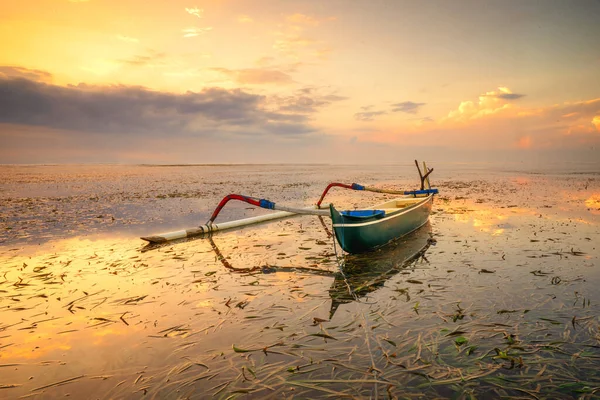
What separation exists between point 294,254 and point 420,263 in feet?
13.2

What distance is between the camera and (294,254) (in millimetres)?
10977

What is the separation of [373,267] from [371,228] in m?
1.39

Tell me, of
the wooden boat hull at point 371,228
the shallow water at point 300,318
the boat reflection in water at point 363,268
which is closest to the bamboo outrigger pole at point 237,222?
the wooden boat hull at point 371,228

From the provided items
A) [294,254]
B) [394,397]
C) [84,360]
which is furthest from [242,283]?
[394,397]

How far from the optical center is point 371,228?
34.1ft

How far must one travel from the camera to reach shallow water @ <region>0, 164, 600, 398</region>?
14.4 feet

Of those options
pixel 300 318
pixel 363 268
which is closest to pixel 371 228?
pixel 363 268

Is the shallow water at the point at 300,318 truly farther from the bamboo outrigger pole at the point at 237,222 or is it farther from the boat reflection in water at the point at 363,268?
the bamboo outrigger pole at the point at 237,222

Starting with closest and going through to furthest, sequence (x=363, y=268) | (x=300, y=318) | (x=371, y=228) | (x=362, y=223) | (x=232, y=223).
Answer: (x=300, y=318) → (x=363, y=268) → (x=362, y=223) → (x=371, y=228) → (x=232, y=223)

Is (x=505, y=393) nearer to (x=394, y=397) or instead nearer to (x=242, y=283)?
(x=394, y=397)

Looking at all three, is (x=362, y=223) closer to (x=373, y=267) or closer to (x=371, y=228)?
(x=371, y=228)

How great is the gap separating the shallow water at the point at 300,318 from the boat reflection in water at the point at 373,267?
0.22ft

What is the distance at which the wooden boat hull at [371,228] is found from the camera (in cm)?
962

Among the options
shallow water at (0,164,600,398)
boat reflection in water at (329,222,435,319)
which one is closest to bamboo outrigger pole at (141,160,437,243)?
shallow water at (0,164,600,398)
